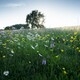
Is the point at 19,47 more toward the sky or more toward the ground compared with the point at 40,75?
more toward the sky

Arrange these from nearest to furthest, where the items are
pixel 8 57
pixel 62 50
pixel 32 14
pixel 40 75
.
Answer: pixel 40 75 < pixel 8 57 < pixel 62 50 < pixel 32 14

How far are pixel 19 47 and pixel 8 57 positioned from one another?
27.7 inches

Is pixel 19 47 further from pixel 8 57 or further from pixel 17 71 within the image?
pixel 17 71

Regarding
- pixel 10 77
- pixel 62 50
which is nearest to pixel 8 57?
pixel 10 77

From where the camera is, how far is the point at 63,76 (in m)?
5.02

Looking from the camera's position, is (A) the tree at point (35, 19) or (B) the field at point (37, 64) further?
(A) the tree at point (35, 19)

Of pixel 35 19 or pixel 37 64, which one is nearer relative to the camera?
pixel 37 64

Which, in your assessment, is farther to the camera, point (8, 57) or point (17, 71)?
point (8, 57)

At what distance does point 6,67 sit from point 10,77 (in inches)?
15.0

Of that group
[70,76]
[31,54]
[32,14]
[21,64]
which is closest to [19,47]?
[31,54]

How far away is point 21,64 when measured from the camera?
5.45 meters

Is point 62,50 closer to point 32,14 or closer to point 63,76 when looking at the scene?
point 63,76

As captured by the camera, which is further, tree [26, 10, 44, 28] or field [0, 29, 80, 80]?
tree [26, 10, 44, 28]

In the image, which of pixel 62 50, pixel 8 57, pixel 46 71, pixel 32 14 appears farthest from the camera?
pixel 32 14
